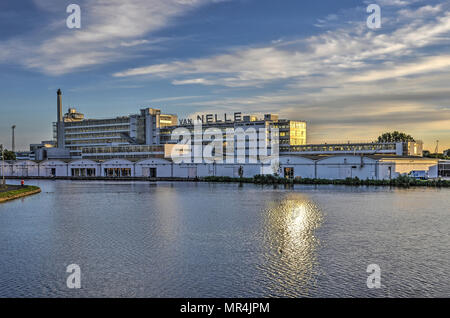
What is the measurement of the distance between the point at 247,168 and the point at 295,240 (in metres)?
57.1

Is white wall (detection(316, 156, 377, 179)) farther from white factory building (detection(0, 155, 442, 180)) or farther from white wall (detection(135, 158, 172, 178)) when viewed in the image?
white wall (detection(135, 158, 172, 178))

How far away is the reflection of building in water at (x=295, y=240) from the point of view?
15188mm

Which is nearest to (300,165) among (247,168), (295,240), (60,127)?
(247,168)

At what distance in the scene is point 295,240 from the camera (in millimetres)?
21469

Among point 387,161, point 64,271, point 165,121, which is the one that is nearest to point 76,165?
point 165,121

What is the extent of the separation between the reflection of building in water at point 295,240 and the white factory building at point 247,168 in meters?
31.2

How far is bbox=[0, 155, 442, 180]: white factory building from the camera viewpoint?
217 ft

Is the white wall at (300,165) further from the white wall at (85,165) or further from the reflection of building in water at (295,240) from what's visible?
the white wall at (85,165)

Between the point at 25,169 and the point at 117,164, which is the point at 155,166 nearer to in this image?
the point at 117,164

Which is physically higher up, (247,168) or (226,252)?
(247,168)

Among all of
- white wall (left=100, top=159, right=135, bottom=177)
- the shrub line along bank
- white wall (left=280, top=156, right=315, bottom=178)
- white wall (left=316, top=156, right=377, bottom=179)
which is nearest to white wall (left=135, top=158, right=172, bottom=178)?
white wall (left=100, top=159, right=135, bottom=177)

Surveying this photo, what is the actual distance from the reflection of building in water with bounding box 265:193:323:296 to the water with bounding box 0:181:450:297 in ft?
0.16

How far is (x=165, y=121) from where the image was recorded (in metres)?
133
